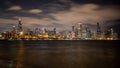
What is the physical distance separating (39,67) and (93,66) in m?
7.18

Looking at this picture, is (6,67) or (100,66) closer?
(6,67)

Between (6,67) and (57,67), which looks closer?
(6,67)

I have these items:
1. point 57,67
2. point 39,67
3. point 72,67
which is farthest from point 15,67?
point 72,67

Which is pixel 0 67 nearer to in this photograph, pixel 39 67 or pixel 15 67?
pixel 15 67

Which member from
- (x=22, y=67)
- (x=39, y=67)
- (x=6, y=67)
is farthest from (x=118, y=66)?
(x=6, y=67)

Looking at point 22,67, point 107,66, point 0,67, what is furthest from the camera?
point 107,66

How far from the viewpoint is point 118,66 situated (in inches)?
1020

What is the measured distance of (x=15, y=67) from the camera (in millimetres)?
24438

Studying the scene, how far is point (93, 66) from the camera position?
1038 inches

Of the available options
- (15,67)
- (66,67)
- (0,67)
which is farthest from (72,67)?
(0,67)

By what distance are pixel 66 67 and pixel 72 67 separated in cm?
82

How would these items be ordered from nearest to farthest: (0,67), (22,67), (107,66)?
1. (0,67)
2. (22,67)
3. (107,66)

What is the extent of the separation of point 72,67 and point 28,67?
18.7ft

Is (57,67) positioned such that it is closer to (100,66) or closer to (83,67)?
(83,67)
